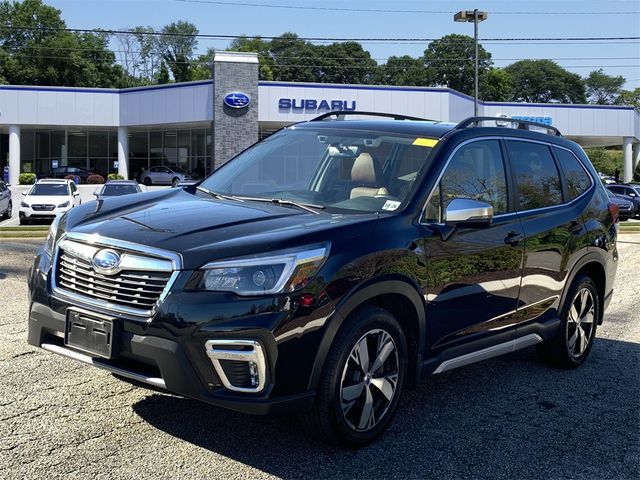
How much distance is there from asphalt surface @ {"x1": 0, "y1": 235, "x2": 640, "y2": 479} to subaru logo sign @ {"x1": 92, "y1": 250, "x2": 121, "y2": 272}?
3.31 feet

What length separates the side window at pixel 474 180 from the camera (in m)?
4.26

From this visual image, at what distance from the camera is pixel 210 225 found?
3658 mm

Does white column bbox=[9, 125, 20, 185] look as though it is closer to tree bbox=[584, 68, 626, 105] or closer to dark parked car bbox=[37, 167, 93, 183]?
dark parked car bbox=[37, 167, 93, 183]

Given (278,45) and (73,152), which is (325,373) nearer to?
(73,152)

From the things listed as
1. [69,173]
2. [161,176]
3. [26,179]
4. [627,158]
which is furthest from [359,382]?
[627,158]

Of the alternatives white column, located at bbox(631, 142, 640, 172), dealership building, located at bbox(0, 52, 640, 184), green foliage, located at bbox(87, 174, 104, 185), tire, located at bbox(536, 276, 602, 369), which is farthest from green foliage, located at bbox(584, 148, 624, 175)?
tire, located at bbox(536, 276, 602, 369)

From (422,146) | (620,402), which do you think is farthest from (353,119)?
(620,402)

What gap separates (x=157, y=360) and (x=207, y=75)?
94.0m

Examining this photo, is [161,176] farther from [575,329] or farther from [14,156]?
[575,329]

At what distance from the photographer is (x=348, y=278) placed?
3.51 m

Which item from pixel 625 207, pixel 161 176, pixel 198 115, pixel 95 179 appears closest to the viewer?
Answer: pixel 625 207

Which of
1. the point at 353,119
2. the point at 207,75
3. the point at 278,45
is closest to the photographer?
the point at 353,119

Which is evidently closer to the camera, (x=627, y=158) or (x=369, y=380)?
(x=369, y=380)

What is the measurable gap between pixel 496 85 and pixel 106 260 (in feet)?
374
